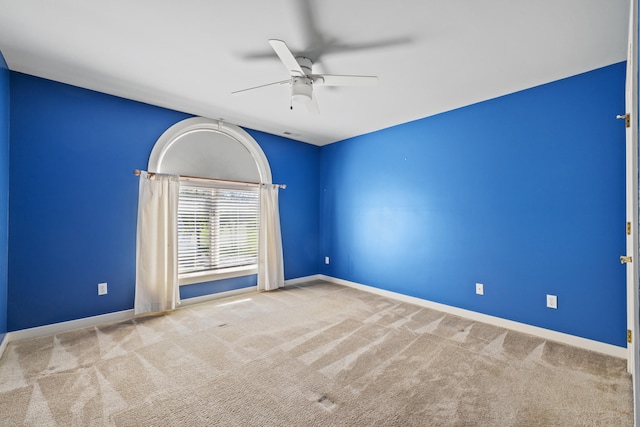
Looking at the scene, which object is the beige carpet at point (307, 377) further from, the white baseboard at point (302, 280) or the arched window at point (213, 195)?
the white baseboard at point (302, 280)

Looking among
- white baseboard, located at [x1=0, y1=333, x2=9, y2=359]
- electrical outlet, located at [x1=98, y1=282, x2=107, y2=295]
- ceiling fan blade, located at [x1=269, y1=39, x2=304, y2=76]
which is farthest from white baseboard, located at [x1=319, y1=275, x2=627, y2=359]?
white baseboard, located at [x1=0, y1=333, x2=9, y2=359]

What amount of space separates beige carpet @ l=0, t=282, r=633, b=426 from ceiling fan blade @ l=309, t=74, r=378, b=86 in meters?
2.25

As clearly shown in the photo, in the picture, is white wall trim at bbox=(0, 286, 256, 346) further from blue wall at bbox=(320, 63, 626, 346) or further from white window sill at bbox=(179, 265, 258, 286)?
blue wall at bbox=(320, 63, 626, 346)

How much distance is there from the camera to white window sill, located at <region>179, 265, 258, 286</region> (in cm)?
372

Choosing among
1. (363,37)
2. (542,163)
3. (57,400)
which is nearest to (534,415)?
(542,163)

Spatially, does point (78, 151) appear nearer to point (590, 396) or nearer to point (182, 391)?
point (182, 391)

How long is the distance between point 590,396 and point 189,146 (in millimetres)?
4508

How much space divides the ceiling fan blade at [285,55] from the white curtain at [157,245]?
2189 mm

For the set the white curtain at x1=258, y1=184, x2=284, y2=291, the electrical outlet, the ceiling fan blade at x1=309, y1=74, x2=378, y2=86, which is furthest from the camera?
the white curtain at x1=258, y1=184, x2=284, y2=291

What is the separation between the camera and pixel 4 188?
254 cm

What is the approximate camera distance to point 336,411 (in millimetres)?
1731

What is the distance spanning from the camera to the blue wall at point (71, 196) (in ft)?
8.89

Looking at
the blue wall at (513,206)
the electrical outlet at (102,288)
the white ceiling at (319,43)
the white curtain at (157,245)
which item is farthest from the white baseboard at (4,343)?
the blue wall at (513,206)

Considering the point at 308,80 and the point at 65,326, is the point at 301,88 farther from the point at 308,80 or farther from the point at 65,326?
the point at 65,326
